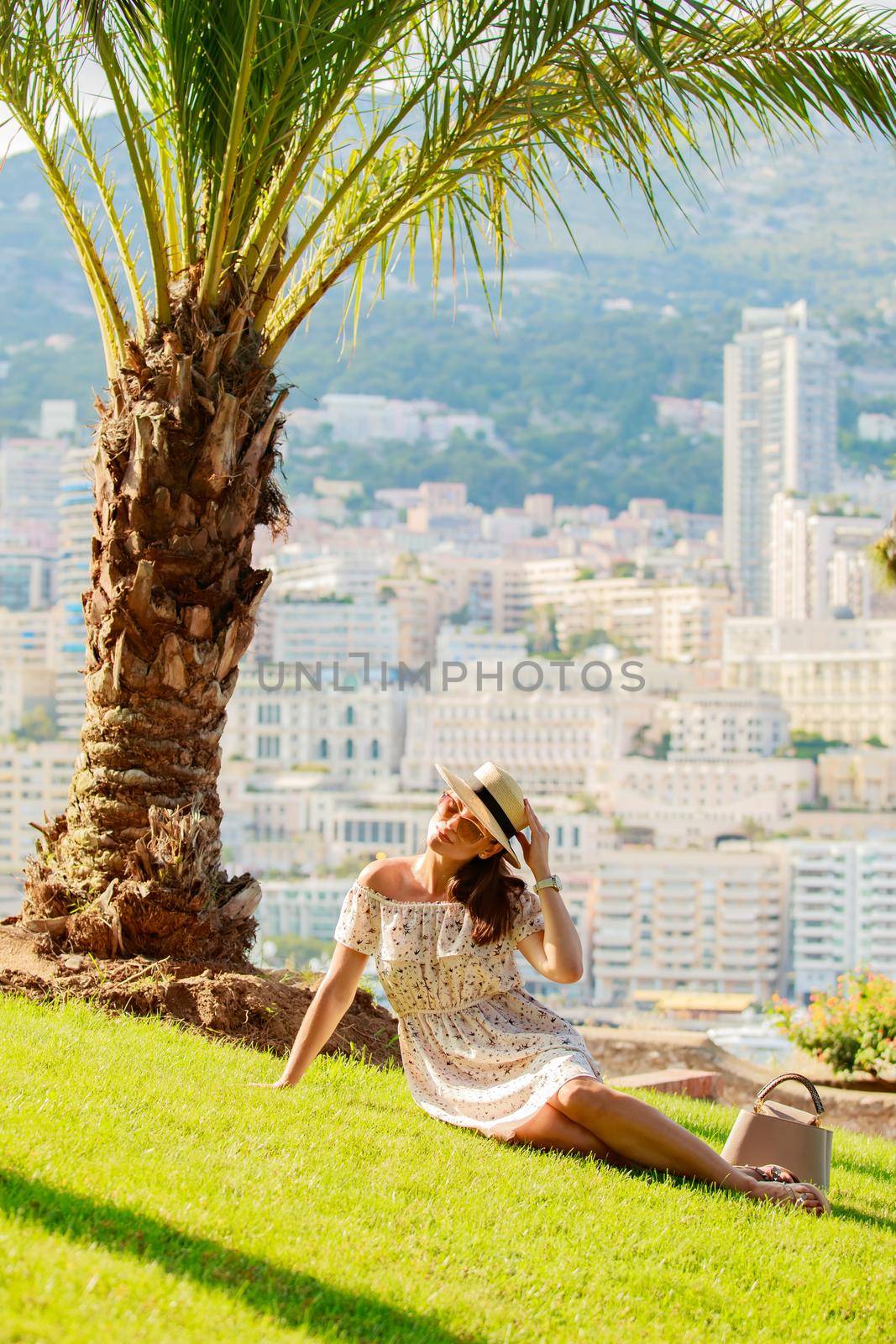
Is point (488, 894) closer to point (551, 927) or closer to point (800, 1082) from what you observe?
point (551, 927)

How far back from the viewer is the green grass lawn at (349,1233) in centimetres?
180

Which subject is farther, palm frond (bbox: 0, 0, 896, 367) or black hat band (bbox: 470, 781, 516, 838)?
palm frond (bbox: 0, 0, 896, 367)

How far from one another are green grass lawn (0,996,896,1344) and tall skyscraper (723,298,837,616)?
96970mm

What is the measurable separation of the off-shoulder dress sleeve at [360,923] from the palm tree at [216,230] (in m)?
1.13

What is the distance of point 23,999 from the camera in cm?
373

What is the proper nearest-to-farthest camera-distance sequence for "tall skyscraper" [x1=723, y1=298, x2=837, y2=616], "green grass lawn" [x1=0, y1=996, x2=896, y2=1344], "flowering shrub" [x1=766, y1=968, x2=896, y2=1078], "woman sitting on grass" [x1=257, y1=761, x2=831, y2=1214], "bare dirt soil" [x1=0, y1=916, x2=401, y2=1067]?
1. "green grass lawn" [x1=0, y1=996, x2=896, y2=1344]
2. "woman sitting on grass" [x1=257, y1=761, x2=831, y2=1214]
3. "bare dirt soil" [x1=0, y1=916, x2=401, y2=1067]
4. "flowering shrub" [x1=766, y1=968, x2=896, y2=1078]
5. "tall skyscraper" [x1=723, y1=298, x2=837, y2=616]

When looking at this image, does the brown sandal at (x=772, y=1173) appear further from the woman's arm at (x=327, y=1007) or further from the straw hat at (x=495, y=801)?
the woman's arm at (x=327, y=1007)

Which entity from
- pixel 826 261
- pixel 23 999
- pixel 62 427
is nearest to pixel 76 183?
pixel 23 999

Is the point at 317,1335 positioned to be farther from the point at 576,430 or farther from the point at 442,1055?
the point at 576,430

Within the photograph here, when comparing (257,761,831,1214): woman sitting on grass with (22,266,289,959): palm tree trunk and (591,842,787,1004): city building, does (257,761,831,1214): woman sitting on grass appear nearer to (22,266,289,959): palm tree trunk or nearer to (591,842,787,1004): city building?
(22,266,289,959): palm tree trunk

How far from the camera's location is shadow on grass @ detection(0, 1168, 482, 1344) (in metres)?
1.83

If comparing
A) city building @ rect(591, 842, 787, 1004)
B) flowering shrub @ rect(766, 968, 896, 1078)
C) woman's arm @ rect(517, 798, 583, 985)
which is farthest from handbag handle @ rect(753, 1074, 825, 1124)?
city building @ rect(591, 842, 787, 1004)

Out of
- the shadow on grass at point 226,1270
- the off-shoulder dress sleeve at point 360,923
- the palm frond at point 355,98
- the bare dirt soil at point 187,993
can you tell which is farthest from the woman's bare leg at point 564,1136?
the palm frond at point 355,98

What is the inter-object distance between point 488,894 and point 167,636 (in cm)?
155
